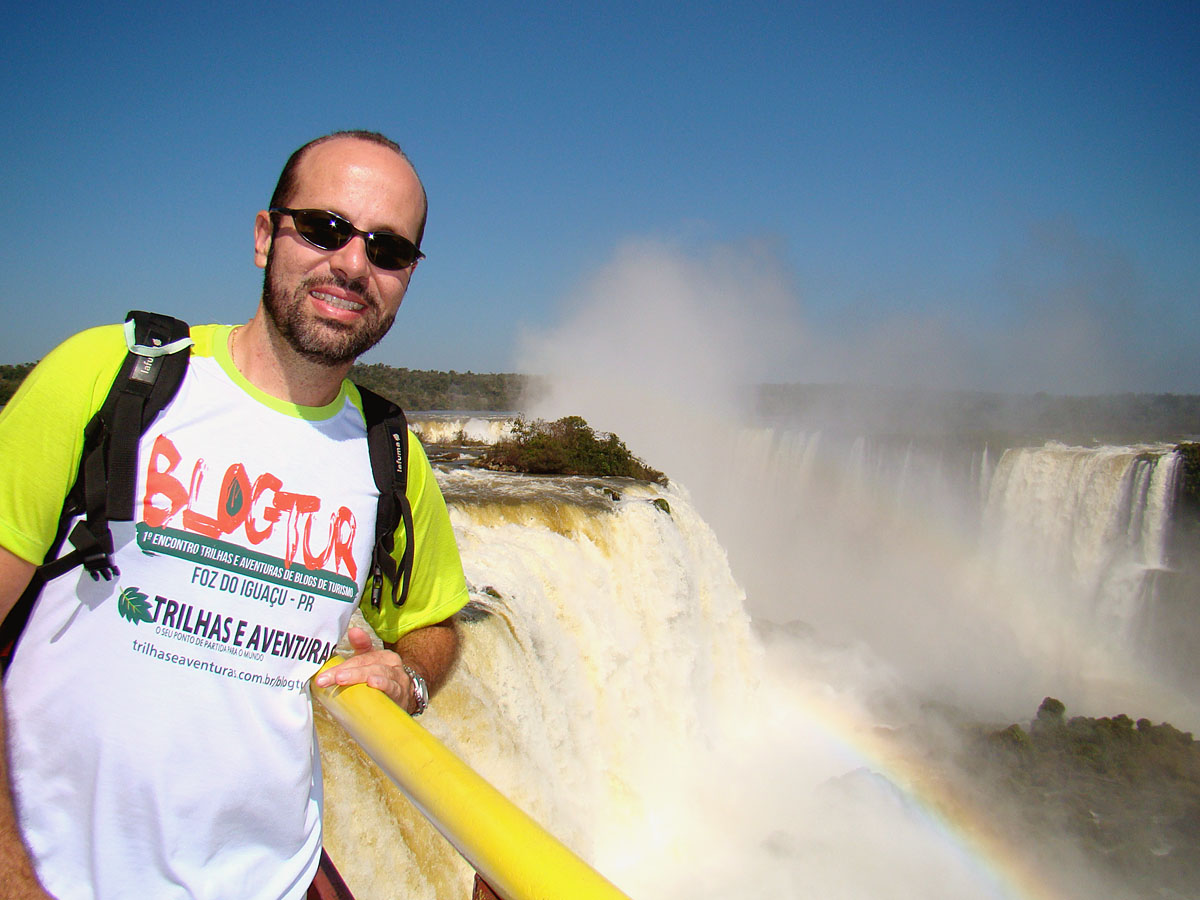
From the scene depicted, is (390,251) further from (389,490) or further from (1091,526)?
(1091,526)

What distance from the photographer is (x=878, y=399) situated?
5741 centimetres

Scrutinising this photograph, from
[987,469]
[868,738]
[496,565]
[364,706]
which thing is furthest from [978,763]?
[364,706]

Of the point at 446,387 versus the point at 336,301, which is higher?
the point at 336,301

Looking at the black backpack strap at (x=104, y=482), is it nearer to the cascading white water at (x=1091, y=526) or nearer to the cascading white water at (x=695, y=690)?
the cascading white water at (x=695, y=690)

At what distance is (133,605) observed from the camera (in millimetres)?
1258

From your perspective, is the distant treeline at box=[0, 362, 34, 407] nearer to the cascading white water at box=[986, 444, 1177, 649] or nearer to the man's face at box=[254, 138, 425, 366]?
the man's face at box=[254, 138, 425, 366]

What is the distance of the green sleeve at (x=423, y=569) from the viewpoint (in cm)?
176

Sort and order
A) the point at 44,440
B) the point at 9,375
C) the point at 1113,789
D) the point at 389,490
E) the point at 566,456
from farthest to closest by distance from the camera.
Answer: the point at 9,375 < the point at 566,456 < the point at 1113,789 < the point at 389,490 < the point at 44,440

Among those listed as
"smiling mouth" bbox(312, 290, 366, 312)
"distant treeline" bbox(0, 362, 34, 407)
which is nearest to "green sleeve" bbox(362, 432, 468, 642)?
"smiling mouth" bbox(312, 290, 366, 312)

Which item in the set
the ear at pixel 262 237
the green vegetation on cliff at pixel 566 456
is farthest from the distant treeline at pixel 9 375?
the ear at pixel 262 237

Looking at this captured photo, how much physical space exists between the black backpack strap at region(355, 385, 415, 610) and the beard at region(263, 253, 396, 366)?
0.18m

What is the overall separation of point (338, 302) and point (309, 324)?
0.08m

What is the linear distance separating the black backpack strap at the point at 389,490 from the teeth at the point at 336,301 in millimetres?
218

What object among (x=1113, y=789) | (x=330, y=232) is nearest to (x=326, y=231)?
(x=330, y=232)
